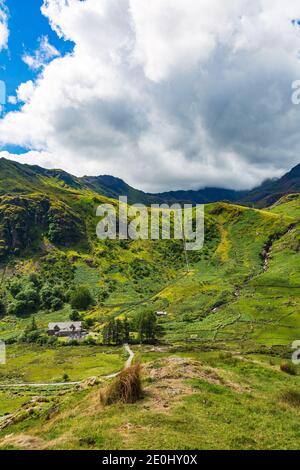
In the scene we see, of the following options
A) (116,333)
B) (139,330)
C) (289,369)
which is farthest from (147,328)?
(289,369)

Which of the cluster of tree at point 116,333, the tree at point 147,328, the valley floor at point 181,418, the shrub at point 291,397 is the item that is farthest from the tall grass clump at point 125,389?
the cluster of tree at point 116,333

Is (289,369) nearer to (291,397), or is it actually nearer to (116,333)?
(291,397)

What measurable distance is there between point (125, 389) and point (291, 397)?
1431cm

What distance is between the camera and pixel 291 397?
3145 centimetres

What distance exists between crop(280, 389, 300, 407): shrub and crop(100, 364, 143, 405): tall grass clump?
1245cm

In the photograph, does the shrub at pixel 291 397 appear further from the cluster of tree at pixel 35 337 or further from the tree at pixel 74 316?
the tree at pixel 74 316

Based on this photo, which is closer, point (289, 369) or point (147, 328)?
point (289, 369)

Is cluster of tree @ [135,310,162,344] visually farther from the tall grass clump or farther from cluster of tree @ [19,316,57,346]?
the tall grass clump

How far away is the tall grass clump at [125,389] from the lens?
1158 inches

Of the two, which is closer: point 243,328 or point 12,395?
point 12,395
